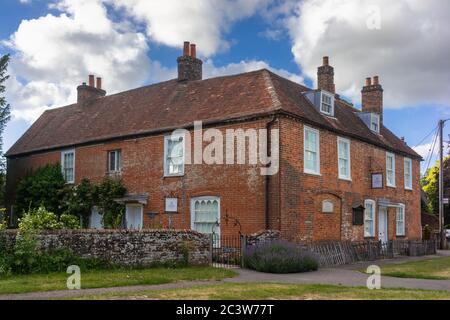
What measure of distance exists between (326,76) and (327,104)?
12.5 ft

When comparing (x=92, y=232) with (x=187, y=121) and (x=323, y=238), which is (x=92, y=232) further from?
(x=323, y=238)

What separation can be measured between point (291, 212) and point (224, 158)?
3.54 meters

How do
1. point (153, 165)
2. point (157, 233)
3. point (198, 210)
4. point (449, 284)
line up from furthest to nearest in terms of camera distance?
1. point (153, 165)
2. point (198, 210)
3. point (157, 233)
4. point (449, 284)

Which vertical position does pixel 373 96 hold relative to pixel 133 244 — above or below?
above

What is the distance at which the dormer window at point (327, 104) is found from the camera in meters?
26.5

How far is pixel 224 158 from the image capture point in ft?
75.7

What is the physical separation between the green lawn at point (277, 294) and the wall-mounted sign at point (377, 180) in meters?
14.1

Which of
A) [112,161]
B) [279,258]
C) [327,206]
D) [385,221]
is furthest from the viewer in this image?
[385,221]

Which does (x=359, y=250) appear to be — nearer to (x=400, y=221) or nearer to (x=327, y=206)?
(x=327, y=206)

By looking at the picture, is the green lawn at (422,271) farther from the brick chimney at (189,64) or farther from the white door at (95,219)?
the brick chimney at (189,64)

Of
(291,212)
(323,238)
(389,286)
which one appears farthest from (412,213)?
(389,286)

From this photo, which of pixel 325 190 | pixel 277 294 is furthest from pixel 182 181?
pixel 277 294

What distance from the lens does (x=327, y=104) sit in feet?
88.1

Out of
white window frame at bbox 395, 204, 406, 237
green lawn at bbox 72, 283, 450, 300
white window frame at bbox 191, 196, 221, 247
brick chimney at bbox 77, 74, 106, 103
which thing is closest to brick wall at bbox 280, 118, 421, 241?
white window frame at bbox 395, 204, 406, 237
